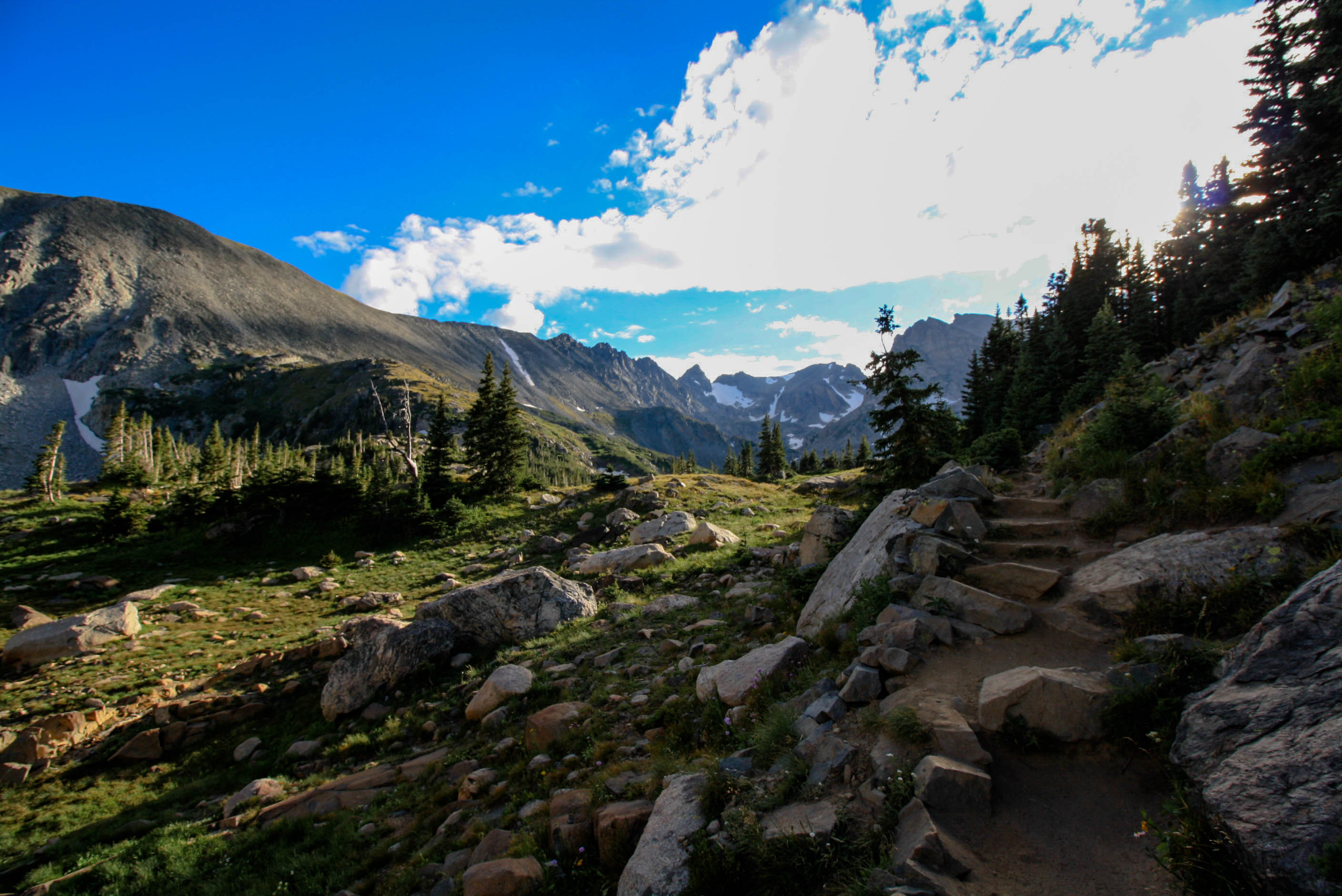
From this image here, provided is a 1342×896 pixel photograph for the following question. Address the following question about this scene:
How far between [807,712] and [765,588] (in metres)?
8.04

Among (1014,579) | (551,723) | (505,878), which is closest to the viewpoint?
(505,878)

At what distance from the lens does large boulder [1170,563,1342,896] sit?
10.4 feet

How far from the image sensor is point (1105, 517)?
9289mm

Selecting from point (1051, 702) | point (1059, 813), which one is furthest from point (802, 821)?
point (1051, 702)

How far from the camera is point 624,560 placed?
65.9 ft

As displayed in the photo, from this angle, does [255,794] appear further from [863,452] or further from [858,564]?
[863,452]

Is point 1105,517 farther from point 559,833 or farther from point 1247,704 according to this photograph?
point 559,833

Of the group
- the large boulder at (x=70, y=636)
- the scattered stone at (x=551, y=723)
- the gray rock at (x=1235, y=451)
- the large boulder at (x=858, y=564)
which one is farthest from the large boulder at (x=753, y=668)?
the large boulder at (x=70, y=636)

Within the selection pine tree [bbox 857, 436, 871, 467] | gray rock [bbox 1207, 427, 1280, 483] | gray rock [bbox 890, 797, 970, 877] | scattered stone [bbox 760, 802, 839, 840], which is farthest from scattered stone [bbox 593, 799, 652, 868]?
pine tree [bbox 857, 436, 871, 467]

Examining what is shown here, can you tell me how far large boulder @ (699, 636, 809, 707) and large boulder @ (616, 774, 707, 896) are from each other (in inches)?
90.4

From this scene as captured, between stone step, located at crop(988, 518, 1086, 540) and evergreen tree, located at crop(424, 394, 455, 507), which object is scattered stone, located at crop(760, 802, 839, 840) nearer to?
stone step, located at crop(988, 518, 1086, 540)

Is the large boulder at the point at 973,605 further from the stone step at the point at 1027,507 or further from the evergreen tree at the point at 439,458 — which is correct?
the evergreen tree at the point at 439,458

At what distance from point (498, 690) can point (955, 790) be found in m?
9.32

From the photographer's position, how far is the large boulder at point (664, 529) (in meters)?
23.6
